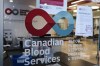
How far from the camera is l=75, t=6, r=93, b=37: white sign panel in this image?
2535 mm

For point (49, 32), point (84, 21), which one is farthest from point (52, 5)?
point (84, 21)

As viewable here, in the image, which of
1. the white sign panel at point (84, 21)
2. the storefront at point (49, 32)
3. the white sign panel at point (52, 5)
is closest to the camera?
the storefront at point (49, 32)

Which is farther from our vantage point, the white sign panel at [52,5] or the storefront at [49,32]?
the white sign panel at [52,5]

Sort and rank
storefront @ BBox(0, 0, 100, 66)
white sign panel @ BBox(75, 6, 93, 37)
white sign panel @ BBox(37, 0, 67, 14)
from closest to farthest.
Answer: storefront @ BBox(0, 0, 100, 66), white sign panel @ BBox(37, 0, 67, 14), white sign panel @ BBox(75, 6, 93, 37)

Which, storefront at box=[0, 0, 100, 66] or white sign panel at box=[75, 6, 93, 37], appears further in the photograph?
white sign panel at box=[75, 6, 93, 37]

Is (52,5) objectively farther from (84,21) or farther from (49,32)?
(84,21)

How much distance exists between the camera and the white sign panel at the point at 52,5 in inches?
89.9

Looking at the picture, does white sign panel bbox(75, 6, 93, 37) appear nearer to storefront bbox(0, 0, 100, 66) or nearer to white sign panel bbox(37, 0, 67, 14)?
storefront bbox(0, 0, 100, 66)

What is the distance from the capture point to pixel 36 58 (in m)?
2.29

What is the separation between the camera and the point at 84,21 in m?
2.59

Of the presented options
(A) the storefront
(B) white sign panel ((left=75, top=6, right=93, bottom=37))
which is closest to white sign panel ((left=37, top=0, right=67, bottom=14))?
(A) the storefront

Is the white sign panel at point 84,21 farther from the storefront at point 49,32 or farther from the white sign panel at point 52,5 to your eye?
the white sign panel at point 52,5

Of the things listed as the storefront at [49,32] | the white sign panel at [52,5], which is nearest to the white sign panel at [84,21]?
the storefront at [49,32]

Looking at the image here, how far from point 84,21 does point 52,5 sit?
55cm
